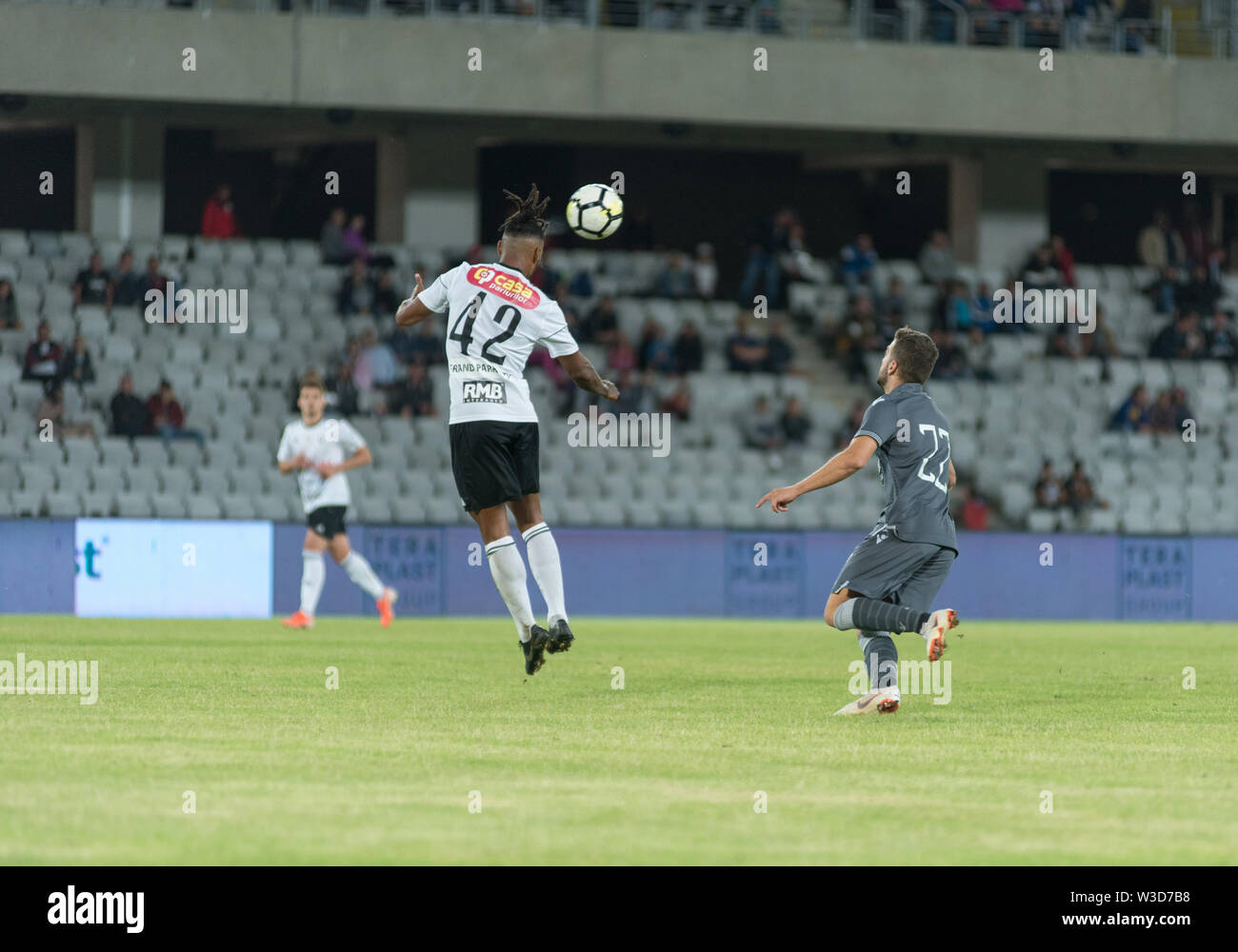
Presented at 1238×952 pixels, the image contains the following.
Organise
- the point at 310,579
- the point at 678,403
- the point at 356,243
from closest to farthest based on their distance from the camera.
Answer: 1. the point at 310,579
2. the point at 678,403
3. the point at 356,243

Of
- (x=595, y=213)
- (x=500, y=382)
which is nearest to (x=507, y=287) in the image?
(x=500, y=382)

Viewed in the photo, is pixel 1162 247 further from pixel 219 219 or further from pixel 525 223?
pixel 525 223

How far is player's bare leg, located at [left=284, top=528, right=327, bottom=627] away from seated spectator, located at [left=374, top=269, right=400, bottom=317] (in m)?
9.10

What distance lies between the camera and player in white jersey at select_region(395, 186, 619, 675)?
36.4 ft

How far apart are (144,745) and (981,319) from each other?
2382cm

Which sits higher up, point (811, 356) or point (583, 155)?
point (583, 155)

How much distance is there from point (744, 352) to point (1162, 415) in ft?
20.3

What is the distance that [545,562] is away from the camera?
1127 centimetres

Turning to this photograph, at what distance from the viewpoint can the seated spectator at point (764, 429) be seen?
27.4 metres

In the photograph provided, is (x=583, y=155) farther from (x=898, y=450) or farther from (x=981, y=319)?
(x=898, y=450)

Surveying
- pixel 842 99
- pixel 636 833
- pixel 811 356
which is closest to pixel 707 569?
pixel 811 356

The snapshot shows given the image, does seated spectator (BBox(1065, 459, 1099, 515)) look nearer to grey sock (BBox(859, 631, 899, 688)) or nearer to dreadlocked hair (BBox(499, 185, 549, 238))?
dreadlocked hair (BBox(499, 185, 549, 238))

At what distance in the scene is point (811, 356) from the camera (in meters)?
30.6

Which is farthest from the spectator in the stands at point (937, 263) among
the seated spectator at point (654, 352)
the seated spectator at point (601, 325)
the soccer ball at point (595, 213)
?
the soccer ball at point (595, 213)
